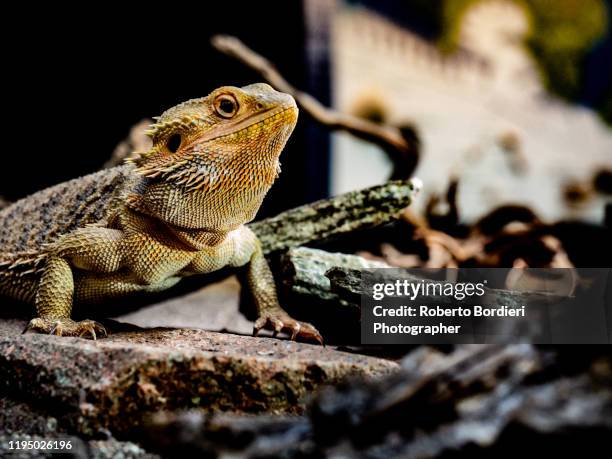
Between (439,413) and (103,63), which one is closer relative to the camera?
(439,413)

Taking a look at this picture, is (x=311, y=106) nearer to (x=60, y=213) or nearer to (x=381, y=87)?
(x=381, y=87)

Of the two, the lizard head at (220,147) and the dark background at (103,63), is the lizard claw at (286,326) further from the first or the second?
the dark background at (103,63)

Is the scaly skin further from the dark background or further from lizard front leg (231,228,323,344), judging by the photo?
the dark background

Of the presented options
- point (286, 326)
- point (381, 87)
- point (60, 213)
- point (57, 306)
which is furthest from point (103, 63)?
point (286, 326)

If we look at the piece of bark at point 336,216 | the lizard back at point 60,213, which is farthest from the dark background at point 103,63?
the lizard back at point 60,213

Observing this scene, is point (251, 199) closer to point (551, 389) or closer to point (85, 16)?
point (551, 389)

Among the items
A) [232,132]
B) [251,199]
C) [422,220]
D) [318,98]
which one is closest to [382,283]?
[251,199]
